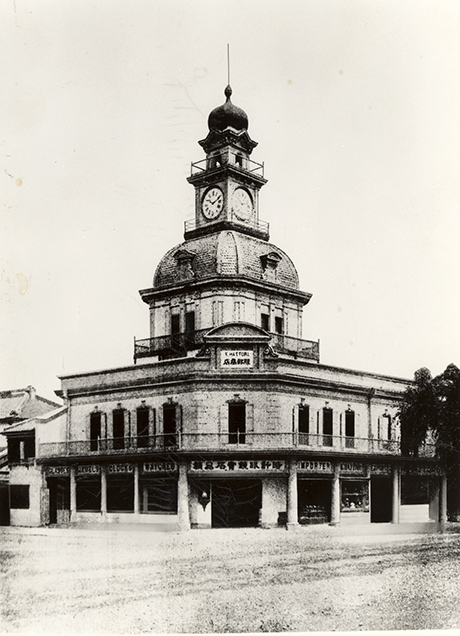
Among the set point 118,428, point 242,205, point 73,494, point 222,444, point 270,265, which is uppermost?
point 242,205

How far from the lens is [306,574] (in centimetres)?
1819

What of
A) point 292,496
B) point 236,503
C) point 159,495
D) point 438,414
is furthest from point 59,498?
point 438,414

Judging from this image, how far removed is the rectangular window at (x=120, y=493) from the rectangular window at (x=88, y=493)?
788mm

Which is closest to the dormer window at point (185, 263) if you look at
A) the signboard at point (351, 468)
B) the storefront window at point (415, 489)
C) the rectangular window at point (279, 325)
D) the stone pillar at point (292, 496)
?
the rectangular window at point (279, 325)

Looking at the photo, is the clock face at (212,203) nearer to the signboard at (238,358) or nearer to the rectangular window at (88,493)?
the signboard at (238,358)

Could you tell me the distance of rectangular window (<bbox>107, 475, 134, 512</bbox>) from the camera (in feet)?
104

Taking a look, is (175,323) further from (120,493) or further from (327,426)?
(327,426)

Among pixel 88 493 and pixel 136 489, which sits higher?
pixel 136 489

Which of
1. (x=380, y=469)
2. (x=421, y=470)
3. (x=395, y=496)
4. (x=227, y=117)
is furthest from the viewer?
(x=227, y=117)

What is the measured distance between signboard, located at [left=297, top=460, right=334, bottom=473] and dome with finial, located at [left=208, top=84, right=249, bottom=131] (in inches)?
620

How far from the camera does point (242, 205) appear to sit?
121 ft

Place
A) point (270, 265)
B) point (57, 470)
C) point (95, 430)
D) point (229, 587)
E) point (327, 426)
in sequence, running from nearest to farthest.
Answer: point (229, 587)
point (327, 426)
point (95, 430)
point (57, 470)
point (270, 265)

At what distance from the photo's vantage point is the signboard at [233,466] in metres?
29.3

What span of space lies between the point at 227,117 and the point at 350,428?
48.9 feet
